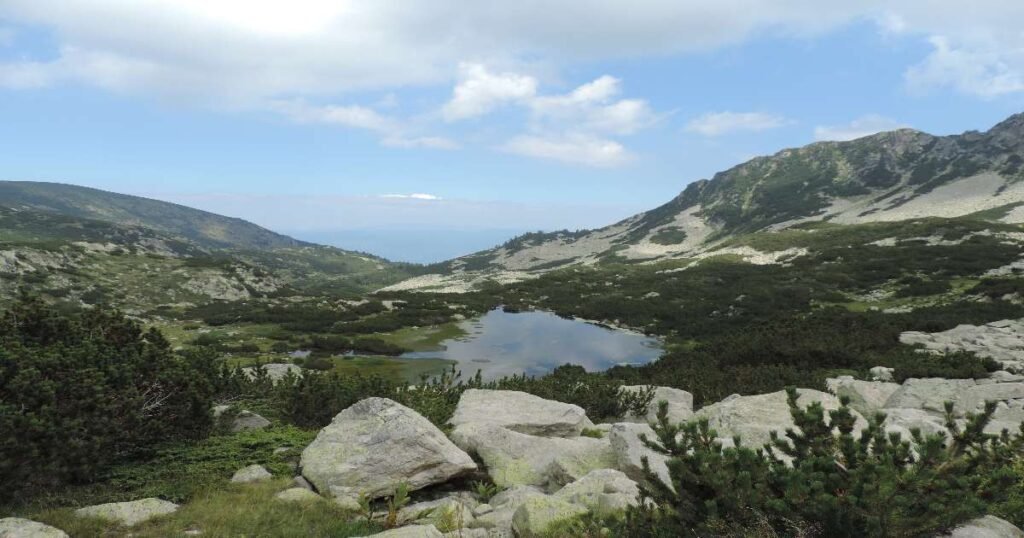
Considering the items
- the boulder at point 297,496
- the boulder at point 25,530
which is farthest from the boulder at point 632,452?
the boulder at point 25,530

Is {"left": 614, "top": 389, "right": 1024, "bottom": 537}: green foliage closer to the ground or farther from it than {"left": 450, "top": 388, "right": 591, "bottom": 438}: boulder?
farther from it

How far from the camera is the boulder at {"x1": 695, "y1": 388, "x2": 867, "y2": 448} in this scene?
11.8 m

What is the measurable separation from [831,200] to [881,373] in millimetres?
145223

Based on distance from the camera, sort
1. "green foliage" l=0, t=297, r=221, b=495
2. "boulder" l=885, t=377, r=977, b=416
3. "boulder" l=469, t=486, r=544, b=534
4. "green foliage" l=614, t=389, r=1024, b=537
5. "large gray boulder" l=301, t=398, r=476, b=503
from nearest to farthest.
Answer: "green foliage" l=614, t=389, r=1024, b=537 < "boulder" l=469, t=486, r=544, b=534 < "green foliage" l=0, t=297, r=221, b=495 < "large gray boulder" l=301, t=398, r=476, b=503 < "boulder" l=885, t=377, r=977, b=416

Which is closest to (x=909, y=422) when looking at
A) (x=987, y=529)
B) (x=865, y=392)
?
(x=865, y=392)

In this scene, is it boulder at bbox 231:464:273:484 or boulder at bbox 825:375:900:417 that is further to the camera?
boulder at bbox 825:375:900:417

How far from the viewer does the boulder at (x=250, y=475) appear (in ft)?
33.5

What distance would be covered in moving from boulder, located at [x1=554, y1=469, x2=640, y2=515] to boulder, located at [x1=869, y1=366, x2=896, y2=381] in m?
17.6

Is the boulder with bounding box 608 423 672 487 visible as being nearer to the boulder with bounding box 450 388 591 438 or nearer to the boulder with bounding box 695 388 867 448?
the boulder with bounding box 695 388 867 448

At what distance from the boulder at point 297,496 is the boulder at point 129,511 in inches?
65.6

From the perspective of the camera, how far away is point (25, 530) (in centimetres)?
721

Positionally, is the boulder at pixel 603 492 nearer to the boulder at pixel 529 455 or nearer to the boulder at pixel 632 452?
the boulder at pixel 632 452

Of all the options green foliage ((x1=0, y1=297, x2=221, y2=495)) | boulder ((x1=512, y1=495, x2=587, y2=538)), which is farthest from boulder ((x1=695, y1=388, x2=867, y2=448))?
green foliage ((x1=0, y1=297, x2=221, y2=495))

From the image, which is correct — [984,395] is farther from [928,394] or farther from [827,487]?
[827,487]
